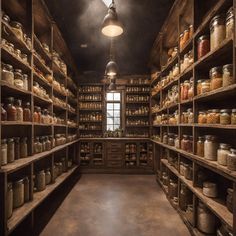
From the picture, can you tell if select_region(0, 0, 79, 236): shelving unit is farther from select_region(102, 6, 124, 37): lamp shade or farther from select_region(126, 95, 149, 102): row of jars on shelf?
select_region(126, 95, 149, 102): row of jars on shelf

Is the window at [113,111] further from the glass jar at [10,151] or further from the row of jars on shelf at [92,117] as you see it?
the glass jar at [10,151]

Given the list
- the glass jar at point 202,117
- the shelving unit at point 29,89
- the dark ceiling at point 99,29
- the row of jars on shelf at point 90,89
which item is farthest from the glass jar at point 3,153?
the row of jars on shelf at point 90,89

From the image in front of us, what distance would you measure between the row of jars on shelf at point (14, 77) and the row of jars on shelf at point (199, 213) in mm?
2332

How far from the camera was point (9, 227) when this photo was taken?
5.94 ft

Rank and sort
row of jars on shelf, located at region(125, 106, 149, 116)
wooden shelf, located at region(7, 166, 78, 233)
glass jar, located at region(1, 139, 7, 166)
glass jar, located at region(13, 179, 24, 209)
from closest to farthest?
wooden shelf, located at region(7, 166, 78, 233) < glass jar, located at region(1, 139, 7, 166) < glass jar, located at region(13, 179, 24, 209) < row of jars on shelf, located at region(125, 106, 149, 116)

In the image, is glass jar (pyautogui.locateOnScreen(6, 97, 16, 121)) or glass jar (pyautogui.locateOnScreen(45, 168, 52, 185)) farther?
glass jar (pyautogui.locateOnScreen(45, 168, 52, 185))

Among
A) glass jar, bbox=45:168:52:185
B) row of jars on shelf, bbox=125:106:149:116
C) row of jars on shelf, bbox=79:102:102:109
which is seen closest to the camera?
glass jar, bbox=45:168:52:185

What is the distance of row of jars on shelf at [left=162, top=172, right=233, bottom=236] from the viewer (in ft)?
7.14

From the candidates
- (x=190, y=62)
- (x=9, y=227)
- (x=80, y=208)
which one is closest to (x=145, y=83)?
(x=190, y=62)

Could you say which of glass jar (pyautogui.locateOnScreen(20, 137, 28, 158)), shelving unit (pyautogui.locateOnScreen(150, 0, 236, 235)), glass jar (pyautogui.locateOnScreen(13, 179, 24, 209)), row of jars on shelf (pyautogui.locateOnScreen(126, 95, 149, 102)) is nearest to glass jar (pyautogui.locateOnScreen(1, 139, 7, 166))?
glass jar (pyautogui.locateOnScreen(13, 179, 24, 209))

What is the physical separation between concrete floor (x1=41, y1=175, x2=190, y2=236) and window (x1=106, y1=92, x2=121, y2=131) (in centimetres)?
231

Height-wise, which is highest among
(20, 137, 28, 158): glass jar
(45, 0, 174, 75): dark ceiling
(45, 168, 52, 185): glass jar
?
(45, 0, 174, 75): dark ceiling

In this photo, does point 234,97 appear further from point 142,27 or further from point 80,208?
point 142,27

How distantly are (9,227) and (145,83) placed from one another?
202 inches
